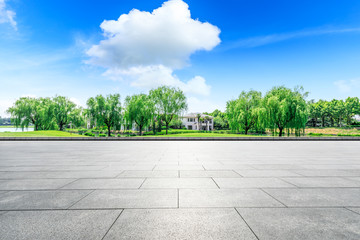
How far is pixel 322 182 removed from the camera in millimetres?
4688

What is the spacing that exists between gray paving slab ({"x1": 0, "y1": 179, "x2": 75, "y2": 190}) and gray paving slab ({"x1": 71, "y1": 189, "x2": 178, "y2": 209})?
48.6 inches

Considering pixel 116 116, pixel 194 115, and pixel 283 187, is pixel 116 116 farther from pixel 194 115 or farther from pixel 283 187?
pixel 194 115

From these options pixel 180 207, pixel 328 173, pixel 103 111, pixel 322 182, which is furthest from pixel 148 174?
pixel 103 111

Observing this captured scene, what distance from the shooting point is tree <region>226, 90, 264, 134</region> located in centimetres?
3738

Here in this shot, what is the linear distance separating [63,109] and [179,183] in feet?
164

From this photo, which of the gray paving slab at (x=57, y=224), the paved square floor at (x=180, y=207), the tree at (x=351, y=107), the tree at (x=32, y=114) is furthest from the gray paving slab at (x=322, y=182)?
the tree at (x=351, y=107)

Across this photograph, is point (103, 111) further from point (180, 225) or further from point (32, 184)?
point (180, 225)

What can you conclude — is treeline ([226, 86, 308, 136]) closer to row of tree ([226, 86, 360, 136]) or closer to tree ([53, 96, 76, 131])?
row of tree ([226, 86, 360, 136])

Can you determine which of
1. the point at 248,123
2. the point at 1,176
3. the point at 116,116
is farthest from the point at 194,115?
the point at 1,176

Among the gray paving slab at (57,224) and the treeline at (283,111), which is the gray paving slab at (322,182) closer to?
the gray paving slab at (57,224)

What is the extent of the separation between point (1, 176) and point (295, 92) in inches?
1487

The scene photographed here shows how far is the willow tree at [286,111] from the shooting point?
2848 cm

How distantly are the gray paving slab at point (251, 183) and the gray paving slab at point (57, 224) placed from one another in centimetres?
261

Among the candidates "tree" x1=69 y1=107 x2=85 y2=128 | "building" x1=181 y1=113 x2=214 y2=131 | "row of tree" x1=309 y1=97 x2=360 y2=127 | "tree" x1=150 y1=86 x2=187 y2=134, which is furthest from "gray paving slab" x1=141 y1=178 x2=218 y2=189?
"row of tree" x1=309 y1=97 x2=360 y2=127
